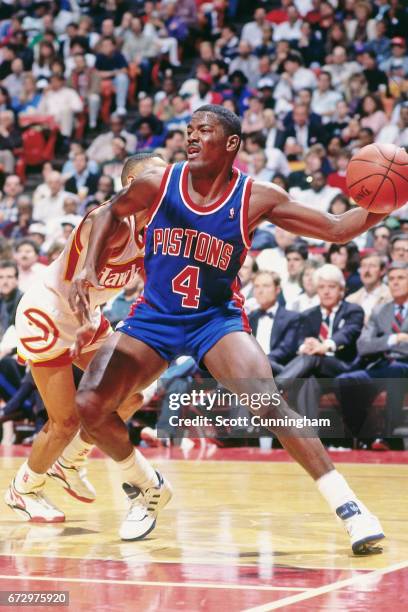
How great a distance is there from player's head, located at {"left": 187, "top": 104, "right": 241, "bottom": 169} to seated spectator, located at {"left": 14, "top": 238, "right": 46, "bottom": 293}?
7204 millimetres

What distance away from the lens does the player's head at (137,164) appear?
6.29m

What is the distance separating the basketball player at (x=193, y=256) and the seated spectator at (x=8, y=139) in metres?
13.2

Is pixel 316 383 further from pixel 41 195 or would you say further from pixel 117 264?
pixel 41 195

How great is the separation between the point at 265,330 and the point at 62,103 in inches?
371

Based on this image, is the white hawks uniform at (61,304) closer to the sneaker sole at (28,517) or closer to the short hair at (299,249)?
the sneaker sole at (28,517)

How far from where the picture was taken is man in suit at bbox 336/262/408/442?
9852mm

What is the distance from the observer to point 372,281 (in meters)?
10.8

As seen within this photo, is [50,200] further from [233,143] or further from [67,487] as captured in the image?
[233,143]

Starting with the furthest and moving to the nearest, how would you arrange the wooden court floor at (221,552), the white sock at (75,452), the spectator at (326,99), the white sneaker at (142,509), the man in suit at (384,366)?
the spectator at (326,99)
the man in suit at (384,366)
the white sock at (75,452)
the white sneaker at (142,509)
the wooden court floor at (221,552)

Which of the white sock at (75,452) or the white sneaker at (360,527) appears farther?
the white sock at (75,452)

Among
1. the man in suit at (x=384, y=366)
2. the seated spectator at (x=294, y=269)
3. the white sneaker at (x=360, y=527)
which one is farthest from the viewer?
the seated spectator at (x=294, y=269)

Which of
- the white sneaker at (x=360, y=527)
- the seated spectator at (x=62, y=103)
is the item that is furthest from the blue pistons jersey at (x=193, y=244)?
the seated spectator at (x=62, y=103)

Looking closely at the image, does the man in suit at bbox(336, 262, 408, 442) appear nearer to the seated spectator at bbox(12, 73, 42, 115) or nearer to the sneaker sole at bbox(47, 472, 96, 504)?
the sneaker sole at bbox(47, 472, 96, 504)

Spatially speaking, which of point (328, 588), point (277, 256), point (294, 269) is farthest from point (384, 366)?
point (328, 588)
